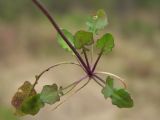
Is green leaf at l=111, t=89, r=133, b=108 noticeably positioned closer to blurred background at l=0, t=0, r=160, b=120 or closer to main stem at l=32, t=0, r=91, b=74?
main stem at l=32, t=0, r=91, b=74

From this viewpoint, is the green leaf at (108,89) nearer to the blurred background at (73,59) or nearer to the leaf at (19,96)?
the leaf at (19,96)

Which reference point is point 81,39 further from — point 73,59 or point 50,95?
point 73,59

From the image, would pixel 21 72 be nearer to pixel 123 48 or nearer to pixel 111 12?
pixel 123 48

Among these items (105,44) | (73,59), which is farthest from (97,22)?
(73,59)

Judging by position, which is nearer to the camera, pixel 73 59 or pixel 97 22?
pixel 97 22

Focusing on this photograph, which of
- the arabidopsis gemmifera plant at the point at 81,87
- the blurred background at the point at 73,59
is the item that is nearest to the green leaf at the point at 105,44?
the arabidopsis gemmifera plant at the point at 81,87

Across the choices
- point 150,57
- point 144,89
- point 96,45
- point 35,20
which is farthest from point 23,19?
point 96,45

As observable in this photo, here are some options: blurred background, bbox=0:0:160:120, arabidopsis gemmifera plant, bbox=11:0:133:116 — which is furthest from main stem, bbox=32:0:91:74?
blurred background, bbox=0:0:160:120
